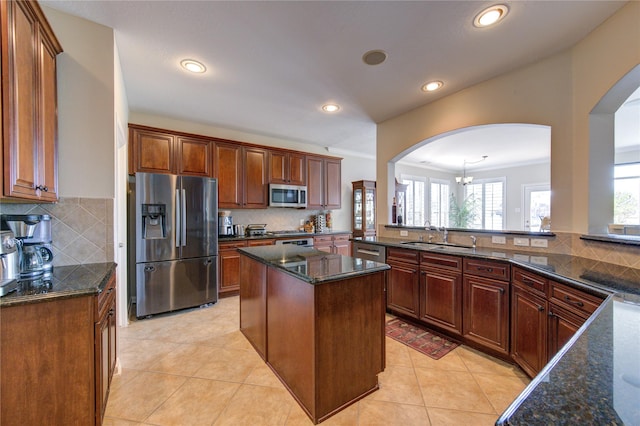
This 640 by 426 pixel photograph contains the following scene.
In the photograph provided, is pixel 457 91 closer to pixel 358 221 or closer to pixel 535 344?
pixel 535 344

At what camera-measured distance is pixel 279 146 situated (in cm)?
497

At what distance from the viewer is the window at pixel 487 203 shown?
24.4ft

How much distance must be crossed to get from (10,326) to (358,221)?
5175 millimetres

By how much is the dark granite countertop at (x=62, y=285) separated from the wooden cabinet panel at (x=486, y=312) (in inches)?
110

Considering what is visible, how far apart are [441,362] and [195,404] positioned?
1.95 metres

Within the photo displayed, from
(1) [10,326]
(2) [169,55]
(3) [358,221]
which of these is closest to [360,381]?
(1) [10,326]

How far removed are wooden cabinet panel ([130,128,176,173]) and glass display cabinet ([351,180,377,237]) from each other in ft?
11.9

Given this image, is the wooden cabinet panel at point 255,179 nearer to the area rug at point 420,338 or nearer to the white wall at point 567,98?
the area rug at point 420,338

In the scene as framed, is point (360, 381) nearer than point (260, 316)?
Yes

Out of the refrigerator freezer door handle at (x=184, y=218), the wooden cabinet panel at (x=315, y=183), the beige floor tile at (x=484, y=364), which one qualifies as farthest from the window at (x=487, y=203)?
the refrigerator freezer door handle at (x=184, y=218)

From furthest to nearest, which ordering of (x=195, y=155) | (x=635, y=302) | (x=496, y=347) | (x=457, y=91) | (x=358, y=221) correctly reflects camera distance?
(x=358, y=221) → (x=195, y=155) → (x=457, y=91) → (x=496, y=347) → (x=635, y=302)

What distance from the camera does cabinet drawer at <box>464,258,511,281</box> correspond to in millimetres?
2131

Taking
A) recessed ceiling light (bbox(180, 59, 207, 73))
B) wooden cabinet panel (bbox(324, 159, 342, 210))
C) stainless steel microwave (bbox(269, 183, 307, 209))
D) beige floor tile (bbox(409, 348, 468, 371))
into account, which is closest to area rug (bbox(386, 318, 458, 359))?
beige floor tile (bbox(409, 348, 468, 371))

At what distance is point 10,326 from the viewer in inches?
47.7
